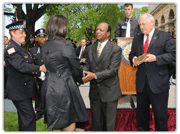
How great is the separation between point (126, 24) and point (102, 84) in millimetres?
2560

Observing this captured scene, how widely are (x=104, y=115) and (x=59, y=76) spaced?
1.40 m

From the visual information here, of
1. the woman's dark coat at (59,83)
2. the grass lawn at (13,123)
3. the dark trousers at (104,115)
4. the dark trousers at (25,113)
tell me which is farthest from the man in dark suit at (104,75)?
the grass lawn at (13,123)

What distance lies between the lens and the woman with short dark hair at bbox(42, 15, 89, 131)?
2514 mm

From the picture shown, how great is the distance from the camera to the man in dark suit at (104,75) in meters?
3.21

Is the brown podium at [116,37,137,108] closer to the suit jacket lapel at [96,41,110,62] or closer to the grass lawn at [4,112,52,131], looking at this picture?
the suit jacket lapel at [96,41,110,62]

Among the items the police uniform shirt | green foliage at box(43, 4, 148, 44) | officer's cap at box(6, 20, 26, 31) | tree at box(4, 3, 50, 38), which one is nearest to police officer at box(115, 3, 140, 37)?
officer's cap at box(6, 20, 26, 31)

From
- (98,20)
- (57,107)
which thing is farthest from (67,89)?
(98,20)

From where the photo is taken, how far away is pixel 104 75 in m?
3.14

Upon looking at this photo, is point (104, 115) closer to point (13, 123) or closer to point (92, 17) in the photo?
point (13, 123)

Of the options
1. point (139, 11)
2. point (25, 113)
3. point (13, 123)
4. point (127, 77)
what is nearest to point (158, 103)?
point (127, 77)

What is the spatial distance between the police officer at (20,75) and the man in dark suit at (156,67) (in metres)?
1.91

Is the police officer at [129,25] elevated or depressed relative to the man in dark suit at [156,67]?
elevated

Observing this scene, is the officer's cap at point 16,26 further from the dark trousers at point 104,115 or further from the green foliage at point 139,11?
the green foliage at point 139,11

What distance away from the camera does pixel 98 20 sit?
1070 inches
